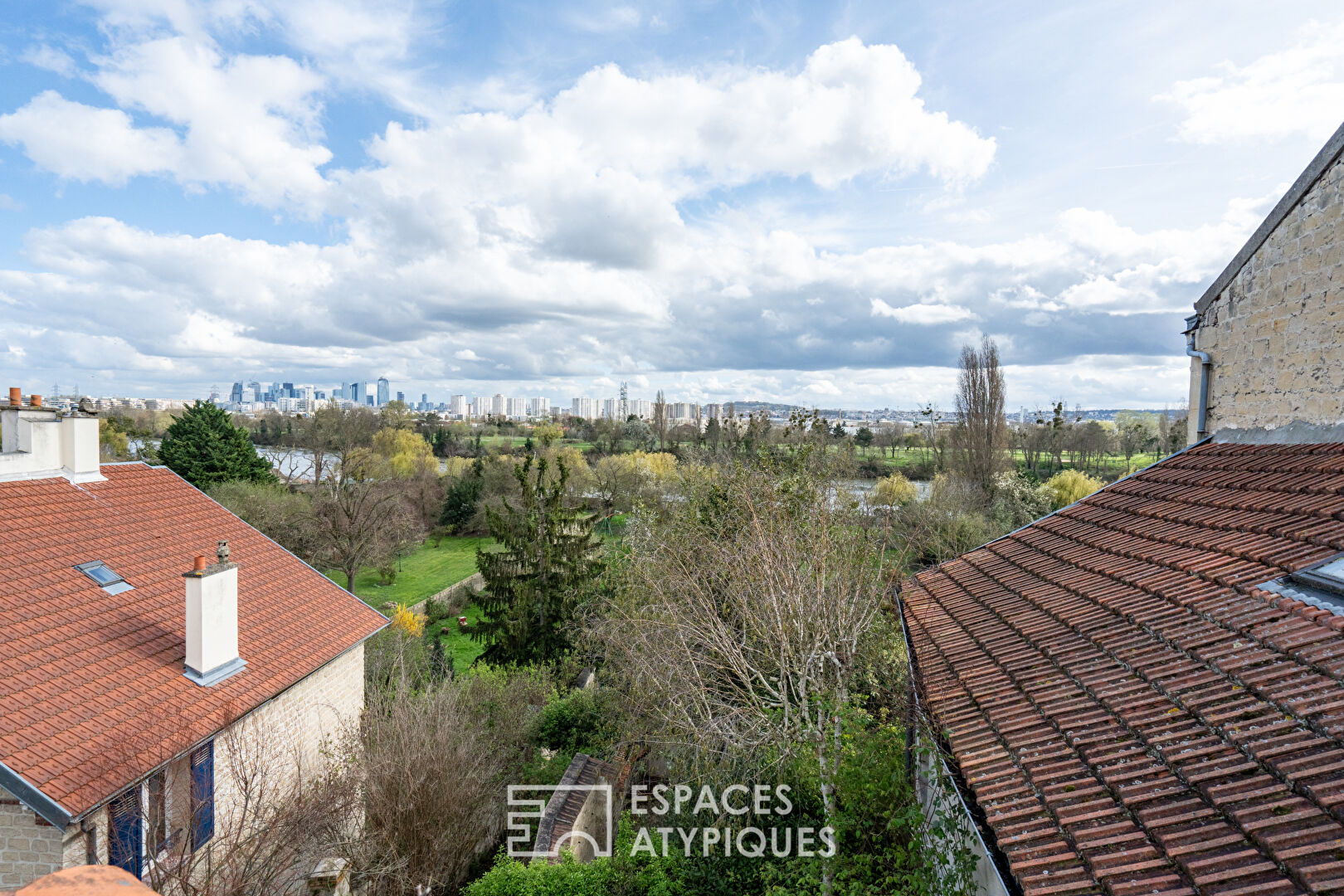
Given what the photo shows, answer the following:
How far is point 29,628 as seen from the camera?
7.34 m

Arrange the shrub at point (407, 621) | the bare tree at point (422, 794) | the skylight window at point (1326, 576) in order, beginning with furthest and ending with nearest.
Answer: the shrub at point (407, 621), the bare tree at point (422, 794), the skylight window at point (1326, 576)

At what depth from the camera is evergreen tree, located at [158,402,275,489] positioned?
30.0 meters

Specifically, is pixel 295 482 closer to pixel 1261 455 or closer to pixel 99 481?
pixel 99 481

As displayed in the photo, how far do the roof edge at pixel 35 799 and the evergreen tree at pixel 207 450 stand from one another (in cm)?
2835

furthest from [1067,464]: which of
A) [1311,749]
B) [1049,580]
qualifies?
[1311,749]

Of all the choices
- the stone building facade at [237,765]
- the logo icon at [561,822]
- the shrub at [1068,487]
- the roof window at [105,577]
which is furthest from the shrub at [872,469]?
the roof window at [105,577]

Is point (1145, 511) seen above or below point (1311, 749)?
above

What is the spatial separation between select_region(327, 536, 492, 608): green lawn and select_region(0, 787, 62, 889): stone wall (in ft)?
83.4

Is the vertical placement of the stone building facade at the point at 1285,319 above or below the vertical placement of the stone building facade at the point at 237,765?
above

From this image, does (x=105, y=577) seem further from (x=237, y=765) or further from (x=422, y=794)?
(x=422, y=794)

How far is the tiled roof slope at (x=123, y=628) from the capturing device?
6.37 metres

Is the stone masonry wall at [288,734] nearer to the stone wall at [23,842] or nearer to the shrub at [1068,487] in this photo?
the stone wall at [23,842]

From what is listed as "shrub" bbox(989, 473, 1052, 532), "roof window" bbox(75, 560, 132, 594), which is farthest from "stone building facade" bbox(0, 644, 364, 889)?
"shrub" bbox(989, 473, 1052, 532)

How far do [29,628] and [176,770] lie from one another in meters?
2.44
